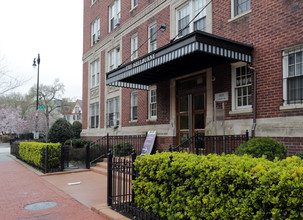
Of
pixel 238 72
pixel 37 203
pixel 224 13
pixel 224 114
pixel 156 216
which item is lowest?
pixel 37 203

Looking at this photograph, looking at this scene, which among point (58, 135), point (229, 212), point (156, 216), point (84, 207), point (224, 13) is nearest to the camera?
point (229, 212)

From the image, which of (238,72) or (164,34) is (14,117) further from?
(238,72)

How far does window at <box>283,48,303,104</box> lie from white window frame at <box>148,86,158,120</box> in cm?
688

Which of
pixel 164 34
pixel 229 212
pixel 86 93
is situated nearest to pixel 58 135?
pixel 86 93

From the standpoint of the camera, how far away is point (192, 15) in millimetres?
11570

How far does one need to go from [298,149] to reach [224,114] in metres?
2.60

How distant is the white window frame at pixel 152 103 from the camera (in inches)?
549

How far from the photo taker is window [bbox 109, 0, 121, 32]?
18.0m

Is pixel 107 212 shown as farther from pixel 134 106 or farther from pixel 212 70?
pixel 134 106

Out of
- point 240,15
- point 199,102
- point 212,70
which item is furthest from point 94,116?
point 240,15

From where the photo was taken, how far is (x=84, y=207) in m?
6.49

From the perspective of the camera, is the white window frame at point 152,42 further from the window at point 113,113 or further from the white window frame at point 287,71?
the white window frame at point 287,71

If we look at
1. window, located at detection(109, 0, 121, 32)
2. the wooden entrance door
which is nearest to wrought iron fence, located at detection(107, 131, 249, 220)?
the wooden entrance door

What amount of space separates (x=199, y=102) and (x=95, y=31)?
13.1m
